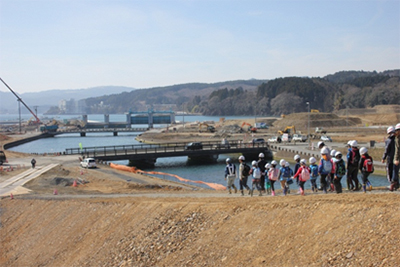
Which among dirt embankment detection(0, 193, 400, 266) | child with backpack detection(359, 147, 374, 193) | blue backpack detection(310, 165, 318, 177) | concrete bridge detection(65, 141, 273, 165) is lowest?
concrete bridge detection(65, 141, 273, 165)

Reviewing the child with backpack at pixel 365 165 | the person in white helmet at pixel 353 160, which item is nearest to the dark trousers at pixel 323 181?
the person in white helmet at pixel 353 160

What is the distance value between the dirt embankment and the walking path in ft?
24.2

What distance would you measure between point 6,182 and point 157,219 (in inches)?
848

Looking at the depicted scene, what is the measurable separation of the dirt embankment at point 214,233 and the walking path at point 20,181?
737cm

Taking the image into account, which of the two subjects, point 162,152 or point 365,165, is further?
point 162,152

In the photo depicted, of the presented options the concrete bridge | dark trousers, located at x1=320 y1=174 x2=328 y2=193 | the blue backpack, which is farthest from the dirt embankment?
the concrete bridge

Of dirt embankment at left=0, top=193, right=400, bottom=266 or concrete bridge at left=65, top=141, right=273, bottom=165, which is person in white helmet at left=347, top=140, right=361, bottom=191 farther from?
concrete bridge at left=65, top=141, right=273, bottom=165

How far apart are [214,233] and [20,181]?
81.7 ft

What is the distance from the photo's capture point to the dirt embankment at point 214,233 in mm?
11227

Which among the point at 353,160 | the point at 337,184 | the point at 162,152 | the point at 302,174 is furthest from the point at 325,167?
the point at 162,152

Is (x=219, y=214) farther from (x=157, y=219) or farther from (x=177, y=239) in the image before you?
(x=157, y=219)

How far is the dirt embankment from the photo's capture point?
11227mm

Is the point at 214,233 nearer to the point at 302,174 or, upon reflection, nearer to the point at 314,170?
the point at 302,174

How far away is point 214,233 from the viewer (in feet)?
47.4
